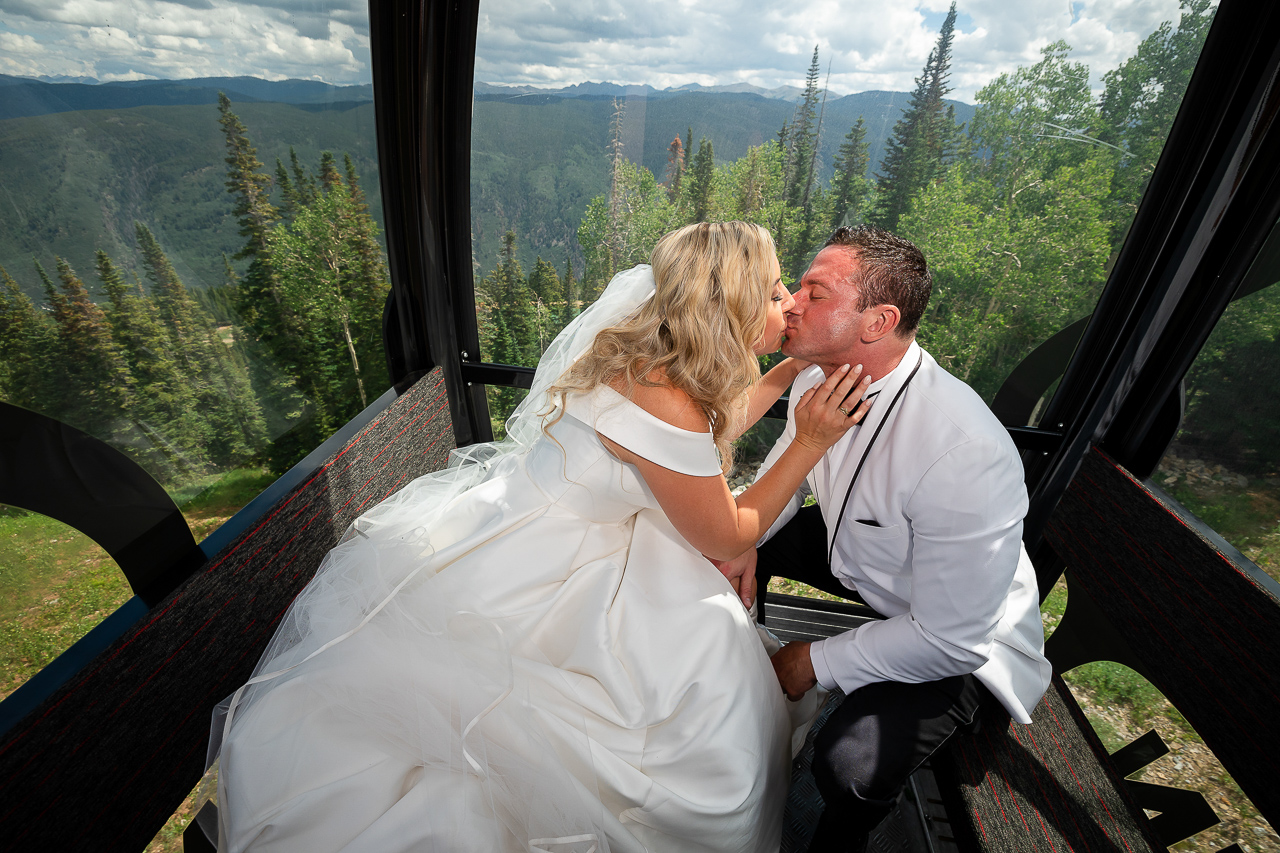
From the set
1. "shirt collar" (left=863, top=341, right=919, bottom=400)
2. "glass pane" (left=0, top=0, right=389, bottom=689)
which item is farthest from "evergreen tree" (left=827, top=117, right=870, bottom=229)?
"glass pane" (left=0, top=0, right=389, bottom=689)

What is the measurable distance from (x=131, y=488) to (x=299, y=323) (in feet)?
2.84

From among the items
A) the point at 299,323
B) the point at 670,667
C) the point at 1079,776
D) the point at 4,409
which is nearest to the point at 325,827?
the point at 670,667

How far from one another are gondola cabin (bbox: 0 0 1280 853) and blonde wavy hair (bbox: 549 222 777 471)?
97 centimetres

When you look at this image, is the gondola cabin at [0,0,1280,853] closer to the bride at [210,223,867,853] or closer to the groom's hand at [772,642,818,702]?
the bride at [210,223,867,853]

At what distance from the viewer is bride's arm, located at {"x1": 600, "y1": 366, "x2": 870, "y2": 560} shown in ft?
5.18

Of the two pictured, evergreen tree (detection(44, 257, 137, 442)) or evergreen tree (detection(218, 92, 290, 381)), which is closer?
evergreen tree (detection(44, 257, 137, 442))

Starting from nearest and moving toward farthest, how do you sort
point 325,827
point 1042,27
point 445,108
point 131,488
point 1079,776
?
point 325,827
point 131,488
point 1079,776
point 1042,27
point 445,108

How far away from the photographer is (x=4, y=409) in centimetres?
118

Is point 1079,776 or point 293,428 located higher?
point 293,428

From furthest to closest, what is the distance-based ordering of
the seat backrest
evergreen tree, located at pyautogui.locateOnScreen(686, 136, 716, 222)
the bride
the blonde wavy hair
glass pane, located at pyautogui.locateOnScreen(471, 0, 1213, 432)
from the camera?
evergreen tree, located at pyautogui.locateOnScreen(686, 136, 716, 222) → glass pane, located at pyautogui.locateOnScreen(471, 0, 1213, 432) → the blonde wavy hair → the bride → the seat backrest

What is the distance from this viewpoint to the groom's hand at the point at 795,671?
5.70 feet

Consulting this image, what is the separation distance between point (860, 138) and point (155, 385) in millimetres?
2531

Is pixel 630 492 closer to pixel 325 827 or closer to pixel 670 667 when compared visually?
pixel 670 667

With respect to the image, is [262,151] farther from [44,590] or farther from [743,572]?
[743,572]
